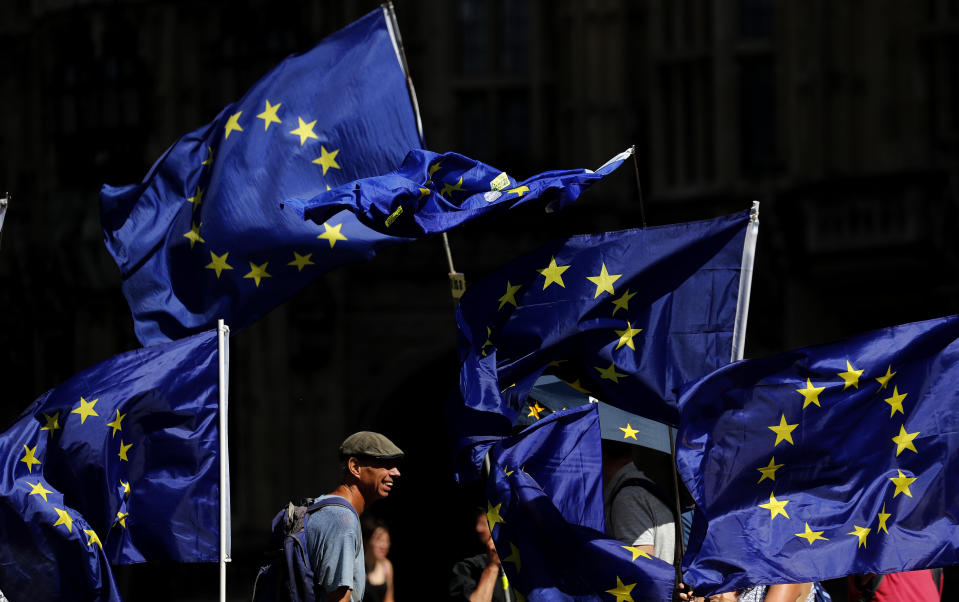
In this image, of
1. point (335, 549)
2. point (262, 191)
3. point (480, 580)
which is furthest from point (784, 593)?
point (262, 191)

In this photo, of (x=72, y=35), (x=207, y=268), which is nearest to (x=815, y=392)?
(x=207, y=268)

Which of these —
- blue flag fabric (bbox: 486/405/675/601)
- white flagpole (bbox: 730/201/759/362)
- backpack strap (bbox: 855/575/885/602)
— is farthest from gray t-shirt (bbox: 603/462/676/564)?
backpack strap (bbox: 855/575/885/602)

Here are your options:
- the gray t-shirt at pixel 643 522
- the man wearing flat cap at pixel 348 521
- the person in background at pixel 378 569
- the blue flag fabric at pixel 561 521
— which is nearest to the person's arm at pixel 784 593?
the gray t-shirt at pixel 643 522

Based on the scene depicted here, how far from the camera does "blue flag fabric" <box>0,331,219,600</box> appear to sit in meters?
7.60

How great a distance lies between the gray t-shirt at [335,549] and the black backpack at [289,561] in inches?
1.3

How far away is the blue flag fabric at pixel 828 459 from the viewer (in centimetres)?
700

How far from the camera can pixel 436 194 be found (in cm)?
801

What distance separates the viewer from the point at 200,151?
9000 mm

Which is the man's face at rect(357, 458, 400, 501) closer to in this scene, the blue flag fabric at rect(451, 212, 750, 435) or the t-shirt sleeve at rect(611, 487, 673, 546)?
the blue flag fabric at rect(451, 212, 750, 435)

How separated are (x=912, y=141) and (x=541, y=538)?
32.8ft

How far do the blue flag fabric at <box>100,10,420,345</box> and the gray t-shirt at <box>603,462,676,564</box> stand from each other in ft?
5.67

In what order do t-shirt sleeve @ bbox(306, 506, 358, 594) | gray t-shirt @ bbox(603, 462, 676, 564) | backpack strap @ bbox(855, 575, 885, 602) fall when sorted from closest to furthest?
t-shirt sleeve @ bbox(306, 506, 358, 594)
gray t-shirt @ bbox(603, 462, 676, 564)
backpack strap @ bbox(855, 575, 885, 602)

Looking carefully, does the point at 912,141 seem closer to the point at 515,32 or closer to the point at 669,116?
the point at 669,116

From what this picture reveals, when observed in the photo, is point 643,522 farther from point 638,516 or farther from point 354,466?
point 354,466
